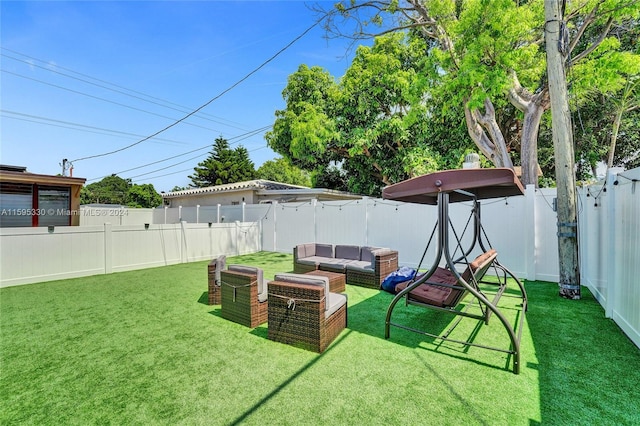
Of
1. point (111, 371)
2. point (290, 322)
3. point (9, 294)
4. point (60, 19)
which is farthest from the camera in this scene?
point (60, 19)

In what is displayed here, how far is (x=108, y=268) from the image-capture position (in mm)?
7238

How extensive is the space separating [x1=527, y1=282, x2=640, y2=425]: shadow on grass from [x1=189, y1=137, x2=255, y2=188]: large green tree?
107ft

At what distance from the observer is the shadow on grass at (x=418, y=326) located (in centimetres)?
319

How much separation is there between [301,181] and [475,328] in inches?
1537

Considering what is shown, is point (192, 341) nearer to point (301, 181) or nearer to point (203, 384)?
point (203, 384)

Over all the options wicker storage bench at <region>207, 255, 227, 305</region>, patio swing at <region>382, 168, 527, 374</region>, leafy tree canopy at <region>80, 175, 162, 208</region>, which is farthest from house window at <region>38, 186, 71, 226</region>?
leafy tree canopy at <region>80, 175, 162, 208</region>

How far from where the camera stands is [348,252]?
679 centimetres

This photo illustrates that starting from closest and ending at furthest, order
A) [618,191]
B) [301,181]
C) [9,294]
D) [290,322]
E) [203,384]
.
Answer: [203,384] → [290,322] → [618,191] → [9,294] → [301,181]

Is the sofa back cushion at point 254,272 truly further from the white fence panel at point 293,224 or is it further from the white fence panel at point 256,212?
the white fence panel at point 256,212

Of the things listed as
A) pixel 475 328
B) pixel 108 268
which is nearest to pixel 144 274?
pixel 108 268

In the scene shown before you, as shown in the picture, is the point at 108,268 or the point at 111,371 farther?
the point at 108,268

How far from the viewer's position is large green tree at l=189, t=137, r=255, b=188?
33.2 m

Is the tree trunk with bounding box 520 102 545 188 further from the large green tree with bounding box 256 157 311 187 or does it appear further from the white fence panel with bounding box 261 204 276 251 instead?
the large green tree with bounding box 256 157 311 187

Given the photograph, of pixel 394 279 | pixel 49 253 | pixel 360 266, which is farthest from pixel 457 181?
pixel 49 253
